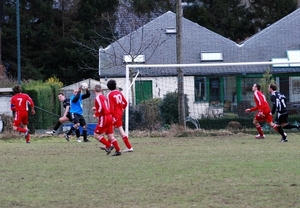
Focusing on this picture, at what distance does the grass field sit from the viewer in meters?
→ 10.1

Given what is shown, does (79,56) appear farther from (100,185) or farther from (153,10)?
(100,185)

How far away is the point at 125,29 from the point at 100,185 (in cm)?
4506

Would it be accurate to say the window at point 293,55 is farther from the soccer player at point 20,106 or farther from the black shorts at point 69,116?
the soccer player at point 20,106

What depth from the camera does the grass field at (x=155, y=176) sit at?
10.1 m

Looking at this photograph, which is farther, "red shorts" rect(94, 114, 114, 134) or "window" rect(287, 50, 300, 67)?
"window" rect(287, 50, 300, 67)

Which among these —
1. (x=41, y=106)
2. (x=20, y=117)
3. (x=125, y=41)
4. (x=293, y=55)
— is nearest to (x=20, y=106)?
(x=20, y=117)

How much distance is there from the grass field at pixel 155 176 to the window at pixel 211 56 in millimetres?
27073

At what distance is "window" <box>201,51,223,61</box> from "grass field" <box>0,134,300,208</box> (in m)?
27.1

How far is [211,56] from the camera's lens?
4716 cm

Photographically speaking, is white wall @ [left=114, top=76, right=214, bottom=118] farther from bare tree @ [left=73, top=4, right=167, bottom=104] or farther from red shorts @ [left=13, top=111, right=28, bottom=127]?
red shorts @ [left=13, top=111, right=28, bottom=127]

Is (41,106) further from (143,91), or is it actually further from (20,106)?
(20,106)

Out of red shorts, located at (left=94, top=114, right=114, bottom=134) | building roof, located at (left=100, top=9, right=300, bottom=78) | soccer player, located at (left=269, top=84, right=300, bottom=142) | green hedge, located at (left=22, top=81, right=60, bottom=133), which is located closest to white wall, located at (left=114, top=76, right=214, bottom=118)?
soccer player, located at (left=269, top=84, right=300, bottom=142)

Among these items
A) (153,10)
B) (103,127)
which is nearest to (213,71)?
(103,127)

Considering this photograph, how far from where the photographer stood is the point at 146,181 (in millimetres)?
12117
